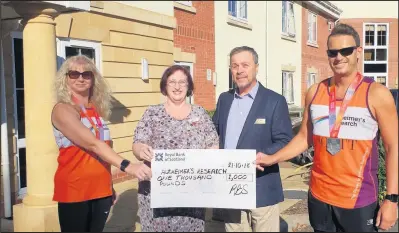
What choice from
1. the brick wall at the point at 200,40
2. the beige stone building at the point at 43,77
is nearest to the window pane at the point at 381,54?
the brick wall at the point at 200,40

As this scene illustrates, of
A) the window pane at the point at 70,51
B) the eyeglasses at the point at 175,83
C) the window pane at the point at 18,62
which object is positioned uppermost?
the window pane at the point at 70,51

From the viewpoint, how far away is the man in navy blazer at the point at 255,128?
338cm

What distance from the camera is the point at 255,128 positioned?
3371 millimetres

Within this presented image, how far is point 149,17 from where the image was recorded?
28.8ft

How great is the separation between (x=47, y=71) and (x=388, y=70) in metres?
26.6

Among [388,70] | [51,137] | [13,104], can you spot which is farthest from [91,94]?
[388,70]

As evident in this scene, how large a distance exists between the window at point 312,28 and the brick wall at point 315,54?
0.29m

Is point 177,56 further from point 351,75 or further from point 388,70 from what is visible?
point 388,70

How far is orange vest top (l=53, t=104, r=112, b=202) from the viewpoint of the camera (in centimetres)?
317

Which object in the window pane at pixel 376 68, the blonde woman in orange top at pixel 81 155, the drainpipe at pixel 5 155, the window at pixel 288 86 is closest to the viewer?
the blonde woman in orange top at pixel 81 155

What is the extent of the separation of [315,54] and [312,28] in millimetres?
1229

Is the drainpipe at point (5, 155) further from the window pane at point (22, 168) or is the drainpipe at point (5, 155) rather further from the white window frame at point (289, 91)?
the white window frame at point (289, 91)

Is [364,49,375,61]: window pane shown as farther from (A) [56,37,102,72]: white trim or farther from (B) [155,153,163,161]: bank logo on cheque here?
(B) [155,153,163,161]: bank logo on cheque

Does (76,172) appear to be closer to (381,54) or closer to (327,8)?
(327,8)
